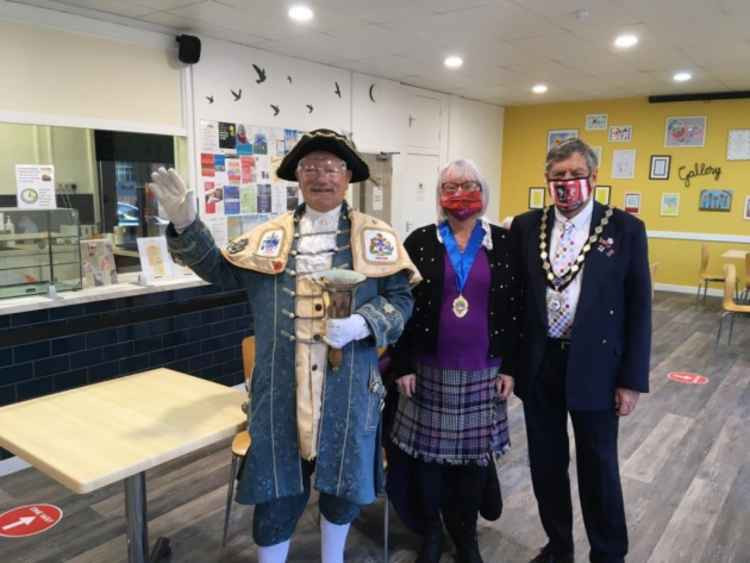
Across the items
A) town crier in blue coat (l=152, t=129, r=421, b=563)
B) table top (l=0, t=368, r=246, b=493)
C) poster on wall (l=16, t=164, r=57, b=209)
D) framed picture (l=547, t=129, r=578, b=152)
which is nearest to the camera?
table top (l=0, t=368, r=246, b=493)

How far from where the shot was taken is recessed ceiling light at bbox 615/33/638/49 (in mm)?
4402

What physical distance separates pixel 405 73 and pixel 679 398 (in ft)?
12.2

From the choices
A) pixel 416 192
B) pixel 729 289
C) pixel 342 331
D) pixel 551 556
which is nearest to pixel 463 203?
pixel 342 331

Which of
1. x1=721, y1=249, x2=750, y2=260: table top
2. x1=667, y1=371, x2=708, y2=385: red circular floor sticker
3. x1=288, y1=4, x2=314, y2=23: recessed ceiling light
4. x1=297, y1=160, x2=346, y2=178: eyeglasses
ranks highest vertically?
x1=288, y1=4, x2=314, y2=23: recessed ceiling light

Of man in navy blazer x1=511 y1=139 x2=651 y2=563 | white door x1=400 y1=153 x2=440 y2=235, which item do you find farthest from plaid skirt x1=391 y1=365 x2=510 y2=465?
white door x1=400 y1=153 x2=440 y2=235

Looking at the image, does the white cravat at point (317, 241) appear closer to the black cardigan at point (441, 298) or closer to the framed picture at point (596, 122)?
the black cardigan at point (441, 298)

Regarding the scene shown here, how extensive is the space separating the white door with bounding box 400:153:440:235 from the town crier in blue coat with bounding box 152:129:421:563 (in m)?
4.83

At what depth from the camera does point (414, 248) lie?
210 cm

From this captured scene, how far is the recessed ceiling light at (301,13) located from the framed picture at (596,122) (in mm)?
5328

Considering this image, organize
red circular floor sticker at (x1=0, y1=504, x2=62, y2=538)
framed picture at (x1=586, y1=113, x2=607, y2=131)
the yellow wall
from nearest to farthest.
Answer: red circular floor sticker at (x1=0, y1=504, x2=62, y2=538), the yellow wall, framed picture at (x1=586, y1=113, x2=607, y2=131)

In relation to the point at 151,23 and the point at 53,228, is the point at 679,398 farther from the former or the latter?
the point at 151,23

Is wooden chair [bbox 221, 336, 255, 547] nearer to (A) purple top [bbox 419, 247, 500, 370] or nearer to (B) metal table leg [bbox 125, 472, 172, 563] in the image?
(B) metal table leg [bbox 125, 472, 172, 563]

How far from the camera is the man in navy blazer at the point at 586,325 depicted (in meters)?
1.91

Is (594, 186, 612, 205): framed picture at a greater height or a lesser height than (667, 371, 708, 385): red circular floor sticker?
greater
